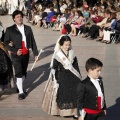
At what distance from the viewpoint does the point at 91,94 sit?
15.5 feet

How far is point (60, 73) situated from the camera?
636 cm

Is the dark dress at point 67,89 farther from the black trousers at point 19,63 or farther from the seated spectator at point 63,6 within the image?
the seated spectator at point 63,6

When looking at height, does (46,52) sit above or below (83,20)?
below

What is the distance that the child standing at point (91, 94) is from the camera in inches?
183

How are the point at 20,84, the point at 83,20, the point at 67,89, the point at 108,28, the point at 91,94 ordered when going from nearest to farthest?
the point at 91,94 → the point at 67,89 → the point at 20,84 → the point at 108,28 → the point at 83,20

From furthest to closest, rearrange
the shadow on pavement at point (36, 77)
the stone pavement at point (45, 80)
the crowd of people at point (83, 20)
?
the crowd of people at point (83, 20) < the shadow on pavement at point (36, 77) < the stone pavement at point (45, 80)

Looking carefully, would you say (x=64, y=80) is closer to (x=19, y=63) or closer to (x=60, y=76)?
(x=60, y=76)

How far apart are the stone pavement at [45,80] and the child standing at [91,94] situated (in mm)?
1865

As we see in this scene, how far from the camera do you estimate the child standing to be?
4.64 meters

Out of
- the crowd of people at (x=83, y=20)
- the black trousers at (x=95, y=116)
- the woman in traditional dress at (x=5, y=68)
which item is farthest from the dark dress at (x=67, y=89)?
the crowd of people at (x=83, y=20)

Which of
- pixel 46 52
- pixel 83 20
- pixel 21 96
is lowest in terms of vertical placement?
pixel 46 52

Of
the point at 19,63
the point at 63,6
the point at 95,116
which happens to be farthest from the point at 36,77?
the point at 63,6

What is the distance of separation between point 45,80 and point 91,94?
14.8 feet

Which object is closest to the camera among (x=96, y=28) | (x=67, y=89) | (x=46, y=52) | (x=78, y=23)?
(x=67, y=89)
